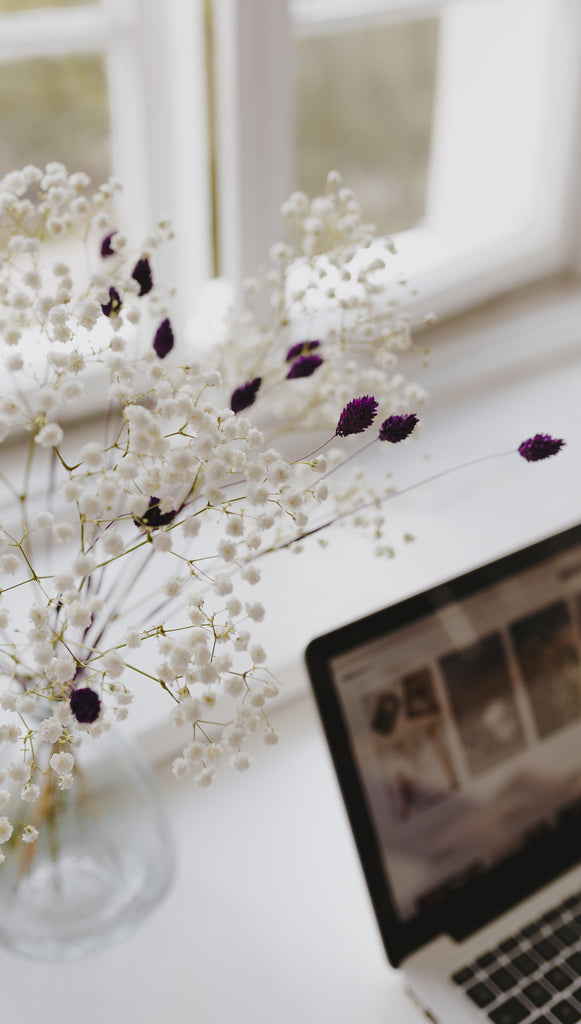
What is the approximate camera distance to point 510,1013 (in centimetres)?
66

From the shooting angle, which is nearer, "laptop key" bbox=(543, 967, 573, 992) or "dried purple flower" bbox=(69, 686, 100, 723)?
"dried purple flower" bbox=(69, 686, 100, 723)

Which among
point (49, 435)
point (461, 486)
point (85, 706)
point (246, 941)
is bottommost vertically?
point (246, 941)

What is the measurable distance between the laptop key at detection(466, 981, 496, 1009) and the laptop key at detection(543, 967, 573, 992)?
41mm

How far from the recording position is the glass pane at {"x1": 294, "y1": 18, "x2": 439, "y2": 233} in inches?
163

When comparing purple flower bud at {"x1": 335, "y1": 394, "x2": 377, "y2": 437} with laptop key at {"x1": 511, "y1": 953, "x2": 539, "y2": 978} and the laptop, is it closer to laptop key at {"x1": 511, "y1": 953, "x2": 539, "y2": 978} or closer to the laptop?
the laptop

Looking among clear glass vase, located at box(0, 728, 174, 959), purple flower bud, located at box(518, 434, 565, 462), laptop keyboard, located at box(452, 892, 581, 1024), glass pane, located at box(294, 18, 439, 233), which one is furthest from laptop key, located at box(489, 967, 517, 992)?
glass pane, located at box(294, 18, 439, 233)

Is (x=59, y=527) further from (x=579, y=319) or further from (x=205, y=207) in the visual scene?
(x=579, y=319)

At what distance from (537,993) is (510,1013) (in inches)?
1.0

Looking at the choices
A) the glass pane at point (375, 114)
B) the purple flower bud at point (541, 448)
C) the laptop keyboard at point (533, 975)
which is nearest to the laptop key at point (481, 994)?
the laptop keyboard at point (533, 975)

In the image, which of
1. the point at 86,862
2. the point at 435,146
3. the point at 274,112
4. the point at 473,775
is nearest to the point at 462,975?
the point at 473,775

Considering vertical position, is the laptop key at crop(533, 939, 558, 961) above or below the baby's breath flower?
below

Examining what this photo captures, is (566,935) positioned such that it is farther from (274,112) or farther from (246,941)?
(274,112)

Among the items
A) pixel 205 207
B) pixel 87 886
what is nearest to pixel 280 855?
pixel 87 886

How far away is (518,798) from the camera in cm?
76
